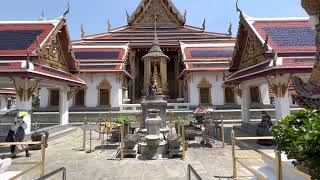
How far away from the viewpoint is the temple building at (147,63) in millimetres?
21500

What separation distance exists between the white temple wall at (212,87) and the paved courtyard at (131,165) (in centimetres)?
1179

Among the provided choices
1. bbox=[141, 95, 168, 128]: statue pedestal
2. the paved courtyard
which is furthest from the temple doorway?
the paved courtyard

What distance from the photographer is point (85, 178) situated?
6199 millimetres

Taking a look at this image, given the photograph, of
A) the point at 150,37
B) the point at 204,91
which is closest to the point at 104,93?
the point at 204,91

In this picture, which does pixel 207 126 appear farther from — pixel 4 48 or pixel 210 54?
pixel 210 54

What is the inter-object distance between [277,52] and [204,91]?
12095 mm

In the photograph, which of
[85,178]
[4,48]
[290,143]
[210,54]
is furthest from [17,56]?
[210,54]

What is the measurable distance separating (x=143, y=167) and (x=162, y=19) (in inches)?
1062

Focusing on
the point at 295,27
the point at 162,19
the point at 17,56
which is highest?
the point at 162,19

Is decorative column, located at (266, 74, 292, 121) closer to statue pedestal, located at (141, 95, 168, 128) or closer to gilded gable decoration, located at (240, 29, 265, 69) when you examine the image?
gilded gable decoration, located at (240, 29, 265, 69)

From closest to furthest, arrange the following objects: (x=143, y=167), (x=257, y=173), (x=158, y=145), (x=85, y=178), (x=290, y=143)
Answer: (x=290, y=143), (x=257, y=173), (x=85, y=178), (x=143, y=167), (x=158, y=145)

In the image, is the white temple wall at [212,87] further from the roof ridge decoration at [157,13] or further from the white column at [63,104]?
the roof ridge decoration at [157,13]

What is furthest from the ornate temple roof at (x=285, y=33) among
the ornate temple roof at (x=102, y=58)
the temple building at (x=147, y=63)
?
the ornate temple roof at (x=102, y=58)

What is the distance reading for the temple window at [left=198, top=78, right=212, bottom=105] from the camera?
71.4 ft
